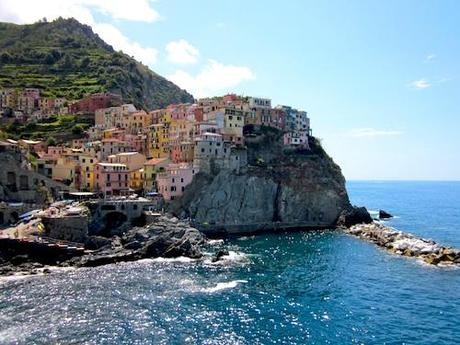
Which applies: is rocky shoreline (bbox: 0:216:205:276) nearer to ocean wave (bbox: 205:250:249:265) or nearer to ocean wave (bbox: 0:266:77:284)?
ocean wave (bbox: 0:266:77:284)

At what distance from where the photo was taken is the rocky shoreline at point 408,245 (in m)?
69.4

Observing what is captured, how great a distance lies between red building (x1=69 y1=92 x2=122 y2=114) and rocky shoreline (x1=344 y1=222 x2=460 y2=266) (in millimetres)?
83243

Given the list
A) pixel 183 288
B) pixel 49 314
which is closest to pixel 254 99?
pixel 183 288

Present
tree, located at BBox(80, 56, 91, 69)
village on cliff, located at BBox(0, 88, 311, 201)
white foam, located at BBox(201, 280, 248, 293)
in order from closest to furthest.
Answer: white foam, located at BBox(201, 280, 248, 293), village on cliff, located at BBox(0, 88, 311, 201), tree, located at BBox(80, 56, 91, 69)

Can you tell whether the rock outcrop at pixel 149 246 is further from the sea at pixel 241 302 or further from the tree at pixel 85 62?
the tree at pixel 85 62

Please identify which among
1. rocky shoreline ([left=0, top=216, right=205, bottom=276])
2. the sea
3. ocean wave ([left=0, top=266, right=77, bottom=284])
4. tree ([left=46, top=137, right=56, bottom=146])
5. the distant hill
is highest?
the distant hill

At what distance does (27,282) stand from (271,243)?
43.1 m

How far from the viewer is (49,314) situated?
44.3m

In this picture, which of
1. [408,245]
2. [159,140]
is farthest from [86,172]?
[408,245]

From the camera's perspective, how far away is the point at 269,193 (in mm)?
101562

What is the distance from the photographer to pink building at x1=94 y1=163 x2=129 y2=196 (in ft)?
306

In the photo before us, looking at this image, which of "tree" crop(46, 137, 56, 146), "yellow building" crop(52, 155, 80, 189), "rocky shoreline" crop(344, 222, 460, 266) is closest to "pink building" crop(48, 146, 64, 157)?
"yellow building" crop(52, 155, 80, 189)

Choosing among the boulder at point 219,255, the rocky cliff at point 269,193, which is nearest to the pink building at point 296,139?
the rocky cliff at point 269,193

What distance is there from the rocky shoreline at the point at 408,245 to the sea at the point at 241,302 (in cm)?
369
